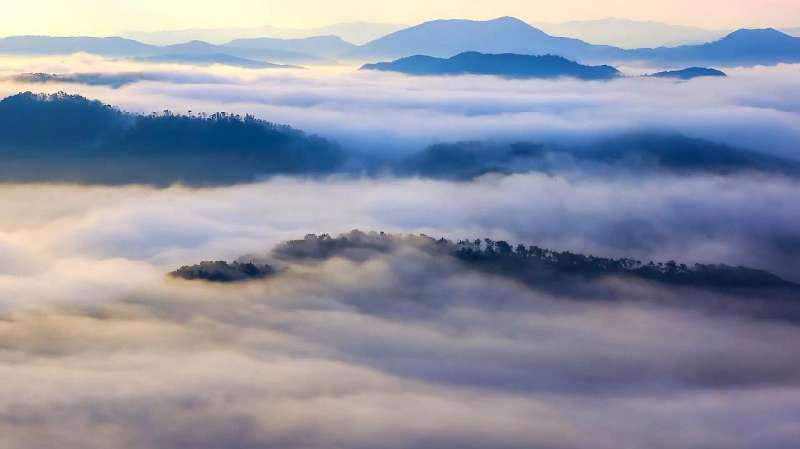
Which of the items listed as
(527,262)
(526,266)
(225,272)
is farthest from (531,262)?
(225,272)

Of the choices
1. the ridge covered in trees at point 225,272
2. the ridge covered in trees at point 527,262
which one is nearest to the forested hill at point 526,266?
the ridge covered in trees at point 527,262

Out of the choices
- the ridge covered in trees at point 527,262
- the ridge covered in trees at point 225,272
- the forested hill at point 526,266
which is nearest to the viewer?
the ridge covered in trees at point 225,272

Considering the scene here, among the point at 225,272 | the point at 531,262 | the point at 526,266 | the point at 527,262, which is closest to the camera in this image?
the point at 225,272

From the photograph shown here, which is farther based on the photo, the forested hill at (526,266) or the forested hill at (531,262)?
the forested hill at (531,262)

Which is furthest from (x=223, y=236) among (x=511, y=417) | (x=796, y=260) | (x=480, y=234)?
(x=796, y=260)

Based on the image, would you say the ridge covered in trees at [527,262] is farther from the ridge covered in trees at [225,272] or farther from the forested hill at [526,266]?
the ridge covered in trees at [225,272]

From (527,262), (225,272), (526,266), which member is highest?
(527,262)

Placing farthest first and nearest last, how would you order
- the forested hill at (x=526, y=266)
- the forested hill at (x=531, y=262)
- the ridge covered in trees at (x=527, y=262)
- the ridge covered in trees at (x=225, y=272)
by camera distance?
the forested hill at (x=531, y=262), the ridge covered in trees at (x=527, y=262), the forested hill at (x=526, y=266), the ridge covered in trees at (x=225, y=272)

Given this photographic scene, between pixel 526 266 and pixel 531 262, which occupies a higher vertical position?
pixel 531 262

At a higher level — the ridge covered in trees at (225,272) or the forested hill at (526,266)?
the forested hill at (526,266)

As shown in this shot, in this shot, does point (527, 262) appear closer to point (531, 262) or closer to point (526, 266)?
point (531, 262)

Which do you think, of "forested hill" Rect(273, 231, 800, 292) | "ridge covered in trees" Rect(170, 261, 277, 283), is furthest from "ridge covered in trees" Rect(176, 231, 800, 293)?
"ridge covered in trees" Rect(170, 261, 277, 283)

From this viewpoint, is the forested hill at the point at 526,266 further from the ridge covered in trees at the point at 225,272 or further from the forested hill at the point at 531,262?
the ridge covered in trees at the point at 225,272
